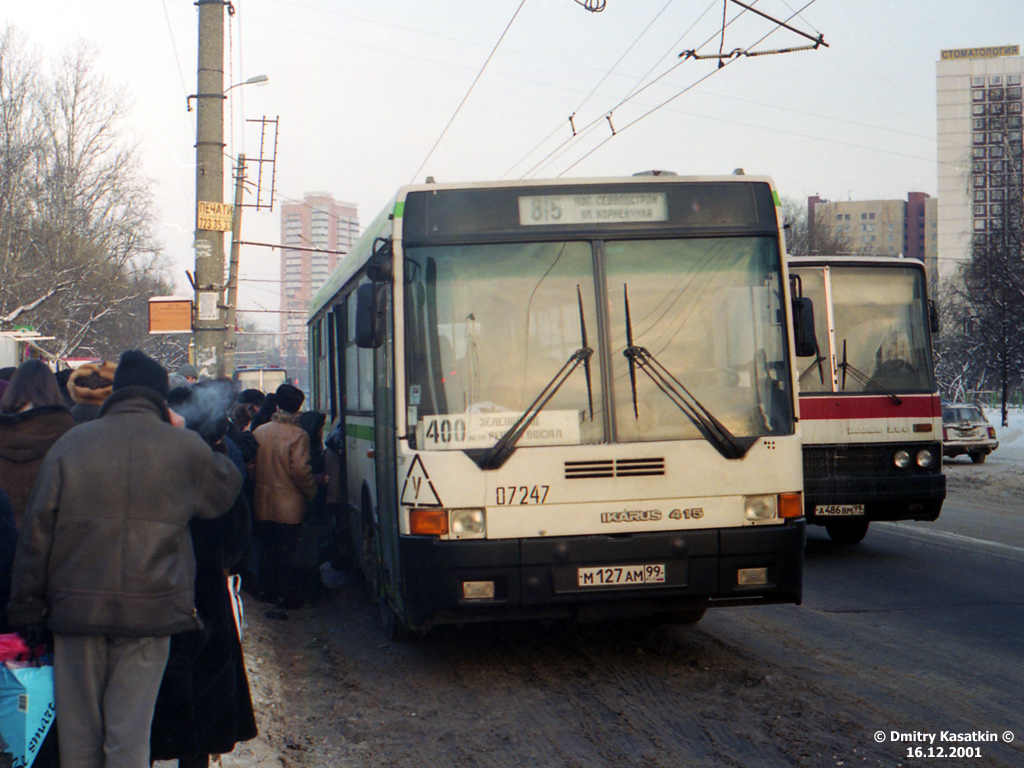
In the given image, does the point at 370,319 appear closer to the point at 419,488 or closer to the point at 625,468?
the point at 419,488

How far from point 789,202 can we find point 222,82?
50.7 m

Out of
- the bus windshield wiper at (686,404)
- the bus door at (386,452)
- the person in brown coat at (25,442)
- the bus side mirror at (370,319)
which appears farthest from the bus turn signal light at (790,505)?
the person in brown coat at (25,442)

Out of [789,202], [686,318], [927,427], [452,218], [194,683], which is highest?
[789,202]

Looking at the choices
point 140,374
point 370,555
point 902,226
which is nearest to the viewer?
point 140,374

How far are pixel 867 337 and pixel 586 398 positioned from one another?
5.18m

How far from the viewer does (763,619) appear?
24.1 ft

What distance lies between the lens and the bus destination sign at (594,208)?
596cm

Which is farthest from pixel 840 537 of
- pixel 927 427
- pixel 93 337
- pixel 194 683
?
pixel 93 337

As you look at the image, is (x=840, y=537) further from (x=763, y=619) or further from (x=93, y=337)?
(x=93, y=337)

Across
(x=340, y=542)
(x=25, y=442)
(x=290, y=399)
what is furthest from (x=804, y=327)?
(x=340, y=542)

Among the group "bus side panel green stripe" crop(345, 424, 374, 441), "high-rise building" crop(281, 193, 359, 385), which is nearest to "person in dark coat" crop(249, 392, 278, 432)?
"bus side panel green stripe" crop(345, 424, 374, 441)

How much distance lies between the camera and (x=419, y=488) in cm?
559

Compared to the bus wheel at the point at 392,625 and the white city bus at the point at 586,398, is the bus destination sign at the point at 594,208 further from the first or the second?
the bus wheel at the point at 392,625

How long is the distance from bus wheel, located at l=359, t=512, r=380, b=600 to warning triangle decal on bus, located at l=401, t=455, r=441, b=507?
1.51m
